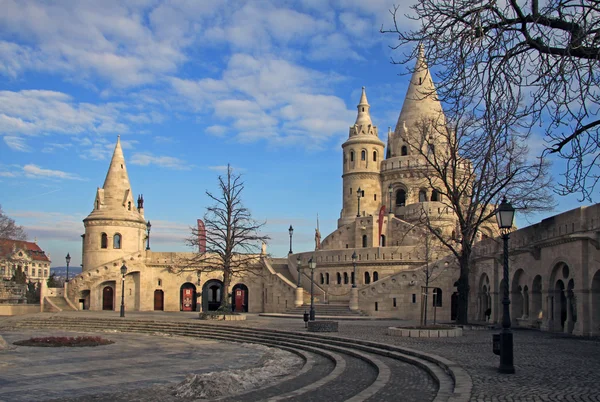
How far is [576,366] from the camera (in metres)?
12.8

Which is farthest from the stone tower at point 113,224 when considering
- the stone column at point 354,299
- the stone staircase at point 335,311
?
the stone column at point 354,299

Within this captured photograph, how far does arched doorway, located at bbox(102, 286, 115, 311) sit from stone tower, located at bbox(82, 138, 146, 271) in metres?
2.37

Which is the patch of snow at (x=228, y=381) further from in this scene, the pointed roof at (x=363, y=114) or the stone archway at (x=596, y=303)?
the pointed roof at (x=363, y=114)

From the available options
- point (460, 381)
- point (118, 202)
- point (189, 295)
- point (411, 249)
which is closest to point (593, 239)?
point (460, 381)

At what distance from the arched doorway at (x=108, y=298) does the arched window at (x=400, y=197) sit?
85.4ft

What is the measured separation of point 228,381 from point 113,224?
41.0 m

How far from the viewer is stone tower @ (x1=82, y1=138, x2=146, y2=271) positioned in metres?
51.0

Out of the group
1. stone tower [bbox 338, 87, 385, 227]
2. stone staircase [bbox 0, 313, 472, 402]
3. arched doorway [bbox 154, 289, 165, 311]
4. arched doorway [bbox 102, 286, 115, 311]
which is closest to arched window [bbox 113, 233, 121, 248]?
arched doorway [bbox 102, 286, 115, 311]

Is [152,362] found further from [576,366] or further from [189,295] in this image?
[189,295]

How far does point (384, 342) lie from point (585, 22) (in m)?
12.0

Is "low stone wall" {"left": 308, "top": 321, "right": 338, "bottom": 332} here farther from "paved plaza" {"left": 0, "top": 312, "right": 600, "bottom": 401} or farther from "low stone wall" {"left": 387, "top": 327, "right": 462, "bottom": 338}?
"low stone wall" {"left": 387, "top": 327, "right": 462, "bottom": 338}

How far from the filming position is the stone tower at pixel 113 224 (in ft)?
167

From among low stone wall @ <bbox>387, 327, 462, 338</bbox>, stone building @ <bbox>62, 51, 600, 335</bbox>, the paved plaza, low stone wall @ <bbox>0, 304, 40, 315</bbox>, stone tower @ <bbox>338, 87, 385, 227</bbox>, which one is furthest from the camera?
stone tower @ <bbox>338, 87, 385, 227</bbox>

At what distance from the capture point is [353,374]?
14359 millimetres
